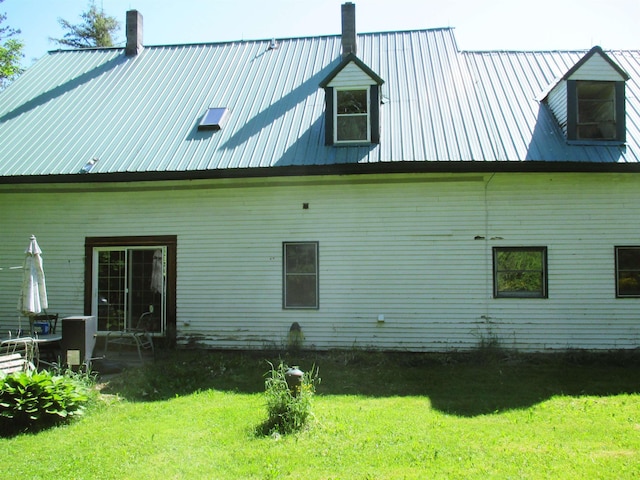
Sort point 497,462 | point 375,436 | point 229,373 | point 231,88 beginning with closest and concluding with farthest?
1. point 497,462
2. point 375,436
3. point 229,373
4. point 231,88

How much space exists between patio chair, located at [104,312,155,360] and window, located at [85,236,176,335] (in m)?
0.10

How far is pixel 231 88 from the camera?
508 inches

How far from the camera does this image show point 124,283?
11039 millimetres

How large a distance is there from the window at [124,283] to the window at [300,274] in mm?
2626

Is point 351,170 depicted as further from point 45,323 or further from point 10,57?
point 10,57

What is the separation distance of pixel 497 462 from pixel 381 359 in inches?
181

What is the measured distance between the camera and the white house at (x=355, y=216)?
982 centimetres

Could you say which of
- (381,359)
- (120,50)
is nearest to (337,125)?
(381,359)

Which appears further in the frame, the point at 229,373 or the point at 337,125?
the point at 337,125

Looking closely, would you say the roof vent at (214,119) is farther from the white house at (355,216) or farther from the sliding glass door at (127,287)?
the sliding glass door at (127,287)

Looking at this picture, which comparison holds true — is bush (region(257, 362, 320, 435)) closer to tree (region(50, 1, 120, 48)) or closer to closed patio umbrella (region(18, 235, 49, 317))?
closed patio umbrella (region(18, 235, 49, 317))

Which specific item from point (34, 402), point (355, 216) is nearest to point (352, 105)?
point (355, 216)

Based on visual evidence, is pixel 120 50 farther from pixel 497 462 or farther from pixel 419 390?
pixel 497 462

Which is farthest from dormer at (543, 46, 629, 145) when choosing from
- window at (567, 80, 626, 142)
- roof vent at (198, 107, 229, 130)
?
roof vent at (198, 107, 229, 130)
